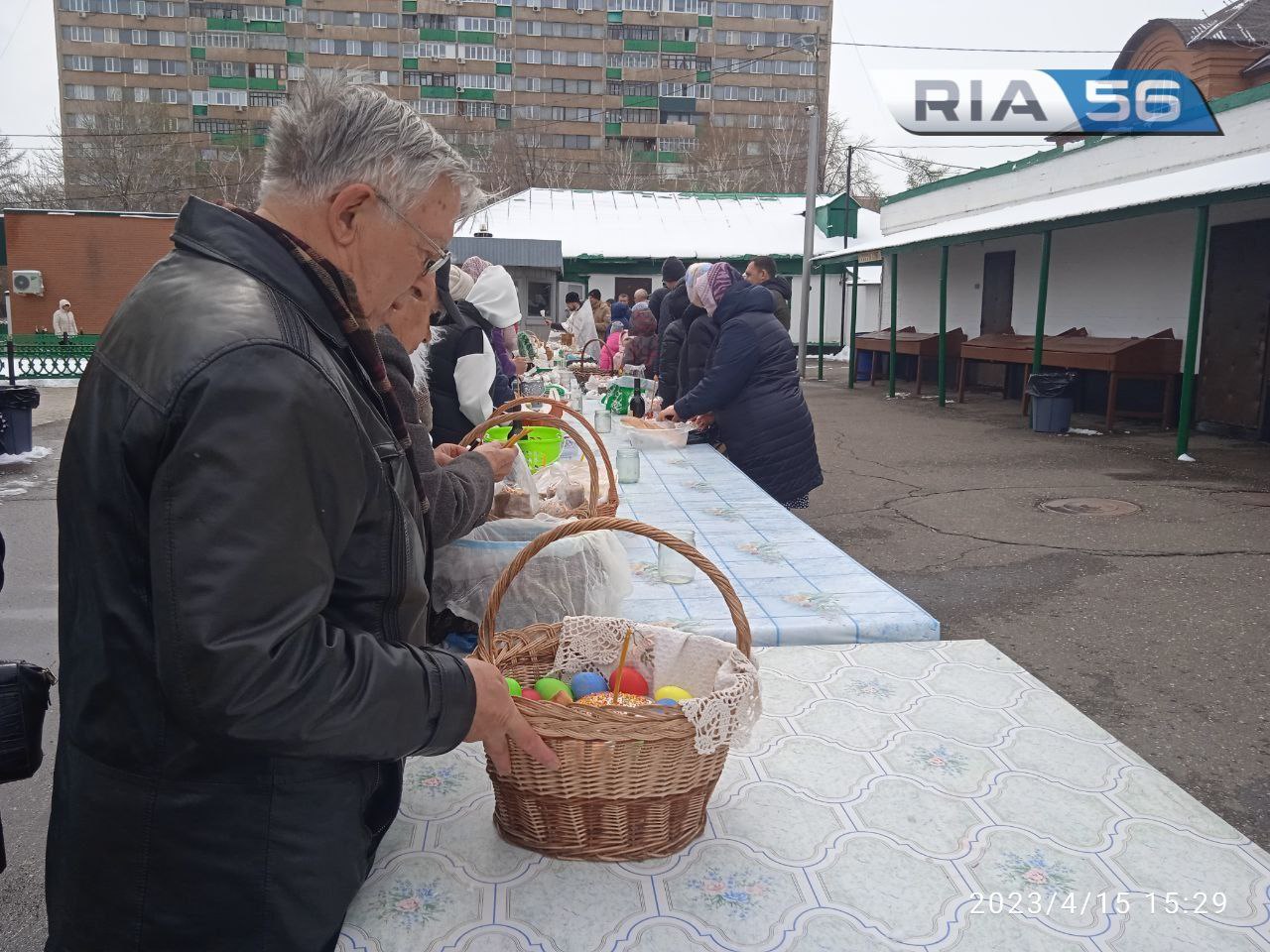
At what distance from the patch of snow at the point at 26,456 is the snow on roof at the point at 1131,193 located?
40.7ft

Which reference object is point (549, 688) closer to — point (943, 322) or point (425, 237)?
point (425, 237)

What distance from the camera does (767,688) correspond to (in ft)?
8.25

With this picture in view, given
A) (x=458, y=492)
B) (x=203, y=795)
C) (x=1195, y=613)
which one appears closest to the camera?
(x=203, y=795)

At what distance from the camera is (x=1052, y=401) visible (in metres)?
12.1

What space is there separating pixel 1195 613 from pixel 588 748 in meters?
4.60

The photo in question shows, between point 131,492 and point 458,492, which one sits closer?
point 131,492

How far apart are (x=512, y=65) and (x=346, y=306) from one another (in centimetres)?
8563

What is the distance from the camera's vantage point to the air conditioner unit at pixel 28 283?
2106 centimetres

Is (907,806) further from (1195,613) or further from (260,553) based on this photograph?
(1195,613)

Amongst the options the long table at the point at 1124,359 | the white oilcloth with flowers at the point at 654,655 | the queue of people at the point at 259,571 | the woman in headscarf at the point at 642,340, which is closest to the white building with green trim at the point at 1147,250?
the long table at the point at 1124,359

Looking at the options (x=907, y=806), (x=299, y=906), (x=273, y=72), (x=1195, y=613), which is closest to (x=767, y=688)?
(x=907, y=806)

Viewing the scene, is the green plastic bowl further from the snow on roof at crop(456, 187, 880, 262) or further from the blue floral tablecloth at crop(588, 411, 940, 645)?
the snow on roof at crop(456, 187, 880, 262)

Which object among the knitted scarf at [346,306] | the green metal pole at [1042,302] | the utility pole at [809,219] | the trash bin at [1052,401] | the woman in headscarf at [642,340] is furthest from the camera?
the utility pole at [809,219]

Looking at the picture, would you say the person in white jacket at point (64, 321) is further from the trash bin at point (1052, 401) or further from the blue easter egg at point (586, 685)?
the blue easter egg at point (586, 685)
